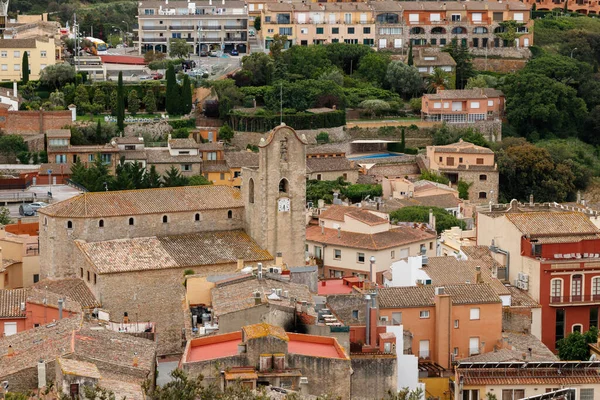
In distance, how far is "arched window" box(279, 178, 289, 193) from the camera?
51.5 meters

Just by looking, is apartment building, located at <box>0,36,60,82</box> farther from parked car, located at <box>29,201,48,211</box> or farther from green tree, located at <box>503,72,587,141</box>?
green tree, located at <box>503,72,587,141</box>

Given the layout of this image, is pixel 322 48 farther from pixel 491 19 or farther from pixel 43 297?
pixel 43 297

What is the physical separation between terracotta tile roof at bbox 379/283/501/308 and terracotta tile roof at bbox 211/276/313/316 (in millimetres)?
3659

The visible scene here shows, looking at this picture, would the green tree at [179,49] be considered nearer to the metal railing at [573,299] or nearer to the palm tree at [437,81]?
the palm tree at [437,81]

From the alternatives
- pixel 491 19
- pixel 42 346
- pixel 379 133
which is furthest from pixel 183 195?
pixel 491 19

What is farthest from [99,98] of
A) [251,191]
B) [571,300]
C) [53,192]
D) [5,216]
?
[571,300]

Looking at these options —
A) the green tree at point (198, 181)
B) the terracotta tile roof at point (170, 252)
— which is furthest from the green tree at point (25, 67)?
the terracotta tile roof at point (170, 252)

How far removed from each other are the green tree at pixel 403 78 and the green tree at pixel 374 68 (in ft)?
1.81

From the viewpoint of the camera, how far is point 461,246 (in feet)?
178

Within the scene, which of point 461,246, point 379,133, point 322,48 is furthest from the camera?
point 322,48

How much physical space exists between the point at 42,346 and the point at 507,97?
187 ft

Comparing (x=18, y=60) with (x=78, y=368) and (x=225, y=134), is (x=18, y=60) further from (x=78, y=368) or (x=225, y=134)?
(x=78, y=368)

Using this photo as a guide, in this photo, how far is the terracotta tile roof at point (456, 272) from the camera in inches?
1864

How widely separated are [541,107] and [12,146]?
30230 mm
